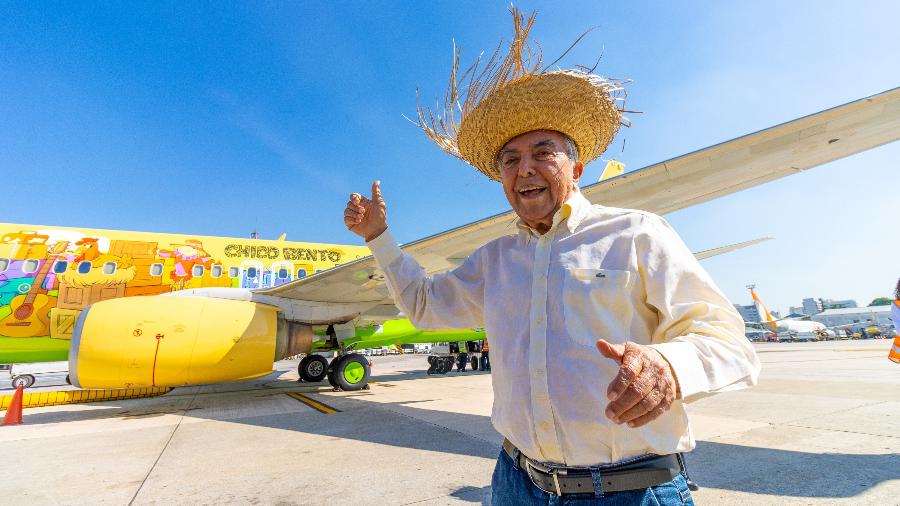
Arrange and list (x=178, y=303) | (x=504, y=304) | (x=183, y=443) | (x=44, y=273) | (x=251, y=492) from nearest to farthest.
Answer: (x=504, y=304) → (x=251, y=492) → (x=183, y=443) → (x=178, y=303) → (x=44, y=273)

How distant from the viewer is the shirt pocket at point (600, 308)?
3.69 ft

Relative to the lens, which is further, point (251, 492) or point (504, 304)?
point (251, 492)

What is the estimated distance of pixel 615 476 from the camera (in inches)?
41.4

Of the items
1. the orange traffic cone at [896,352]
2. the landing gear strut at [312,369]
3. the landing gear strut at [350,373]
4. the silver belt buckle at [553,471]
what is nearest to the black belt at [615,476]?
the silver belt buckle at [553,471]

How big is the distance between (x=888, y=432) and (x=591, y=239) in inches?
191

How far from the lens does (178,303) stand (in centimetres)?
643

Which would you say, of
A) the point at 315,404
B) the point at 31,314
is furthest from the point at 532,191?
the point at 31,314

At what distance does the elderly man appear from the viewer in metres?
0.94

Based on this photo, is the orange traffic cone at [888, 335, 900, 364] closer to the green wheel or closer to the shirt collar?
the shirt collar

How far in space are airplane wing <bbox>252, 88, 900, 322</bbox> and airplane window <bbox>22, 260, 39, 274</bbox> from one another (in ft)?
20.5

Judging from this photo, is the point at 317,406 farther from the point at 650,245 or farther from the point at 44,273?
the point at 650,245

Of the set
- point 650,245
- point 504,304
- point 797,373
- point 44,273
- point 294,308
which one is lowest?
point 797,373

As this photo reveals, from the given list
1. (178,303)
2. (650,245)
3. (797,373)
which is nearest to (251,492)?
(650,245)

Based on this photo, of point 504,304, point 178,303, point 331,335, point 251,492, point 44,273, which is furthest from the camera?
point 331,335
